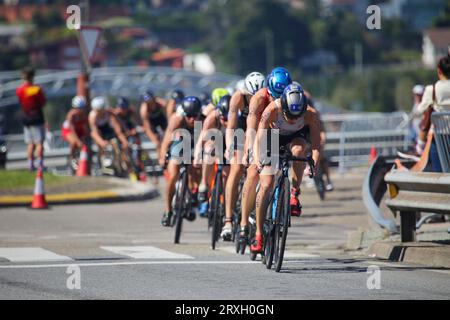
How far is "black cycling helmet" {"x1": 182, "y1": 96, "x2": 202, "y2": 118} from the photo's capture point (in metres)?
16.8

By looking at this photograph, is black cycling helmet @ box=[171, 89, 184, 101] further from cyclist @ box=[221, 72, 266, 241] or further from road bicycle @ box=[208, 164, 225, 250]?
cyclist @ box=[221, 72, 266, 241]

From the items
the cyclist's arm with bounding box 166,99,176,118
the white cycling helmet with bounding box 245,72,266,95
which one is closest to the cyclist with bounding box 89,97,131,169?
the cyclist's arm with bounding box 166,99,176,118

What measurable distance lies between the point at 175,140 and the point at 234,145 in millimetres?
2257

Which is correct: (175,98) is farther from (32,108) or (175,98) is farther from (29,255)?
(29,255)

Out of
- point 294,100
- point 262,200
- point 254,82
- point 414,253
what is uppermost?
point 254,82

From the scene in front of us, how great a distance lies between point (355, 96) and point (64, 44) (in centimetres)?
4383

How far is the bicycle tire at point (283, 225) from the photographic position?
1234 cm

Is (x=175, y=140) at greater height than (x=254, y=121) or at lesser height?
lesser

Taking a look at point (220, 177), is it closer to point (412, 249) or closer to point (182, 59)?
point (412, 249)

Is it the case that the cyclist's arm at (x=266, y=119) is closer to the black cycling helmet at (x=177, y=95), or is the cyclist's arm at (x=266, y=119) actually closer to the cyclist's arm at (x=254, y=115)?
the cyclist's arm at (x=254, y=115)

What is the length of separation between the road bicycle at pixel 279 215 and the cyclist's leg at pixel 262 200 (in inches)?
2.7

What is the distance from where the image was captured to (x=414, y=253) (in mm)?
13445

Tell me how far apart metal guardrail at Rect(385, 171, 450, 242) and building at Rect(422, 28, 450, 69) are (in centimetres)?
14256

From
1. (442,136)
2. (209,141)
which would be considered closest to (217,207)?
(209,141)
